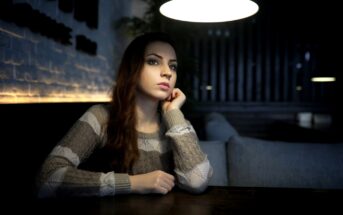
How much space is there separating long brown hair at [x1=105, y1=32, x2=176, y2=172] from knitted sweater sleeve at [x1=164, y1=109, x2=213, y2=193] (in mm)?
175

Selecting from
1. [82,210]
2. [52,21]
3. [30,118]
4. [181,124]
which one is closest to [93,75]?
[52,21]

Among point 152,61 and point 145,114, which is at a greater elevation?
point 152,61

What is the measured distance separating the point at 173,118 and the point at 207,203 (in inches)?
17.5

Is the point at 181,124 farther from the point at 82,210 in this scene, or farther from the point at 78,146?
the point at 82,210

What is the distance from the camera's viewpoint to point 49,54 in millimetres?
2193

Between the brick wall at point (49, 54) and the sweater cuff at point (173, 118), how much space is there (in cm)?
93

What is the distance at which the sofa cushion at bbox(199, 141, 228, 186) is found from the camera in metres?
1.74

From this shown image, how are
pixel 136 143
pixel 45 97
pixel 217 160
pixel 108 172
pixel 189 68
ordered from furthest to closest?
pixel 189 68 < pixel 45 97 < pixel 217 160 < pixel 136 143 < pixel 108 172

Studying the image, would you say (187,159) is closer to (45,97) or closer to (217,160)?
(217,160)

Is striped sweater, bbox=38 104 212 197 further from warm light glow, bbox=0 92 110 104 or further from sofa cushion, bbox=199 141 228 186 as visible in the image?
warm light glow, bbox=0 92 110 104

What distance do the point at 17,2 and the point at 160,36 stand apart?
0.92m

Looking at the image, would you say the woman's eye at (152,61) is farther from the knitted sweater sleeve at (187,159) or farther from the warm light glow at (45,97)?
the warm light glow at (45,97)

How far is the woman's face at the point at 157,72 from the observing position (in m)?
1.33

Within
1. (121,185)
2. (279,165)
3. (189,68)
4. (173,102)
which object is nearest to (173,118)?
(173,102)
